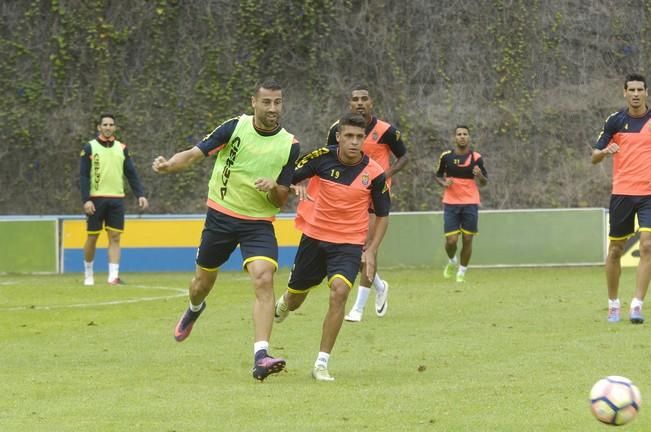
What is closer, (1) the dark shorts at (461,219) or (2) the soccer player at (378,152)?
(2) the soccer player at (378,152)

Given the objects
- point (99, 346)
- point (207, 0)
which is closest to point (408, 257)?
point (207, 0)

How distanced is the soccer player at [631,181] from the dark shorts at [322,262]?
387cm

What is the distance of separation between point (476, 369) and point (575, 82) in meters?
18.4

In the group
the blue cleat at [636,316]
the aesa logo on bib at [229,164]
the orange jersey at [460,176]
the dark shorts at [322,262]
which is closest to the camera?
the dark shorts at [322,262]

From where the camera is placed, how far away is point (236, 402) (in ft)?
26.7

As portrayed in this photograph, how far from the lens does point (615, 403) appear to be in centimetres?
690

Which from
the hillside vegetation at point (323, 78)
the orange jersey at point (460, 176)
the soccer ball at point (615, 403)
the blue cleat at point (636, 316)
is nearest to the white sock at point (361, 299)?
the blue cleat at point (636, 316)

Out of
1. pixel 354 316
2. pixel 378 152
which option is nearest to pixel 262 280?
pixel 354 316

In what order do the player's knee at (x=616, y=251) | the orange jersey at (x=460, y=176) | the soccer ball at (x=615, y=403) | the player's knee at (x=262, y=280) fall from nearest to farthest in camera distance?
the soccer ball at (x=615, y=403) → the player's knee at (x=262, y=280) → the player's knee at (x=616, y=251) → the orange jersey at (x=460, y=176)

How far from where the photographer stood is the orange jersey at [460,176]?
67.4 feet

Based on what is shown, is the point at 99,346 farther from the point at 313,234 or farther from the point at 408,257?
the point at 408,257

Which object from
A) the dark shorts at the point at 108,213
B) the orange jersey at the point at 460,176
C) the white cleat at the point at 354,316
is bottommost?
the dark shorts at the point at 108,213

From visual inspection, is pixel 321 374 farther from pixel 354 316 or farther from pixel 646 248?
pixel 646 248

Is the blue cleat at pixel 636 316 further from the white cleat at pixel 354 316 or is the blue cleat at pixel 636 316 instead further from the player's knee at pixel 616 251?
the white cleat at pixel 354 316
